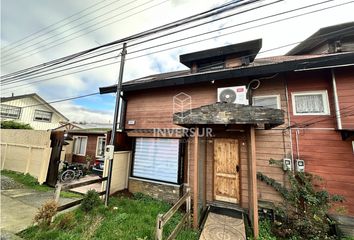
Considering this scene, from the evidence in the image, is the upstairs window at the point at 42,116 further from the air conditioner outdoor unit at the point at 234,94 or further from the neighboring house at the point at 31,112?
the air conditioner outdoor unit at the point at 234,94

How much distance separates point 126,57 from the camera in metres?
6.00

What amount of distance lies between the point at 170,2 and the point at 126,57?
103 inches

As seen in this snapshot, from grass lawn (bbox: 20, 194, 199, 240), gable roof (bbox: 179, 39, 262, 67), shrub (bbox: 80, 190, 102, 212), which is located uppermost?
gable roof (bbox: 179, 39, 262, 67)

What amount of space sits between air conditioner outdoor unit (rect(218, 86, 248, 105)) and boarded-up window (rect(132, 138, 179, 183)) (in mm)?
2460

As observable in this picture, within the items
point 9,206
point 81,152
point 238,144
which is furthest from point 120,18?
point 81,152

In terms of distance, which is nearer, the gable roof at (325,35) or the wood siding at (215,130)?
the wood siding at (215,130)

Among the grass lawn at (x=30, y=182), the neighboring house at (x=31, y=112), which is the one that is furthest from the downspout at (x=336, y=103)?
the neighboring house at (x=31, y=112)

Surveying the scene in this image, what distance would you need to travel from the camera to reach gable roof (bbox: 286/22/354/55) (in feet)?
19.3

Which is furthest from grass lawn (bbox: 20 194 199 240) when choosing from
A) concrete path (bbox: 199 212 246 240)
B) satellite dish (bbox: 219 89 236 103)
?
satellite dish (bbox: 219 89 236 103)

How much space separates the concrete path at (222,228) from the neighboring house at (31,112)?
19.5 metres

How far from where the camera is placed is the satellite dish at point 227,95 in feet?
17.6

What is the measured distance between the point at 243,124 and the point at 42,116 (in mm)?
21675

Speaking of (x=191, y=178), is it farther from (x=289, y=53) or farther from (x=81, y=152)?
(x=81, y=152)

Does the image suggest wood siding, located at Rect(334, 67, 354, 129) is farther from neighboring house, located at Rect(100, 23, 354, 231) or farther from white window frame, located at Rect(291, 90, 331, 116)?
white window frame, located at Rect(291, 90, 331, 116)
